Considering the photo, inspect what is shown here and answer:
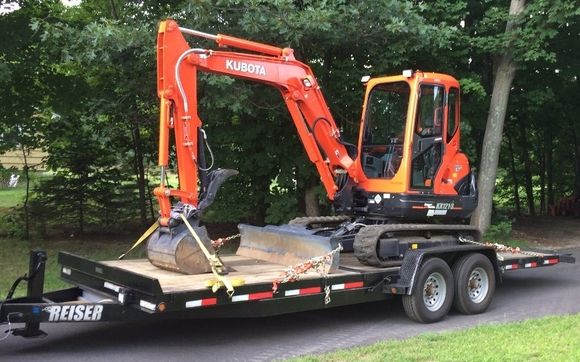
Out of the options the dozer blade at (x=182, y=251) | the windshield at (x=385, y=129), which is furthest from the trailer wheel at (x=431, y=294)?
the dozer blade at (x=182, y=251)

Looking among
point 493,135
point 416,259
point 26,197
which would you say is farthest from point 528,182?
point 416,259

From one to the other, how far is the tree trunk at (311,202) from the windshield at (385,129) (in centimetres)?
468

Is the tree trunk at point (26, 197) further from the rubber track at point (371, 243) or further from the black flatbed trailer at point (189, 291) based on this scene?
the rubber track at point (371, 243)

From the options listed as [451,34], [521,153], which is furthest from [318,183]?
[521,153]

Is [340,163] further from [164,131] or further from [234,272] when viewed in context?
[164,131]

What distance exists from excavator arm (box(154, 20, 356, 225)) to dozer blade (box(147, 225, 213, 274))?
0.67 feet

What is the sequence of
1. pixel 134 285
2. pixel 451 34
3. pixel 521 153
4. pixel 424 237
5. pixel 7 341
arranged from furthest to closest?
pixel 521 153 < pixel 451 34 < pixel 424 237 < pixel 7 341 < pixel 134 285

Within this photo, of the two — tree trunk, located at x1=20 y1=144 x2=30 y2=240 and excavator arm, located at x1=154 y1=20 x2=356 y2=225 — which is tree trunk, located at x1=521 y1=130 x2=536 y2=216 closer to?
tree trunk, located at x1=20 y1=144 x2=30 y2=240

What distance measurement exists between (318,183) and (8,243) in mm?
7143

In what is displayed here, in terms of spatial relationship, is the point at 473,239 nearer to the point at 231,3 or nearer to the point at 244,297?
the point at 244,297

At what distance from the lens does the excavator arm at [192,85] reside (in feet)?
22.6

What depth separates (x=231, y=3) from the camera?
1037 cm

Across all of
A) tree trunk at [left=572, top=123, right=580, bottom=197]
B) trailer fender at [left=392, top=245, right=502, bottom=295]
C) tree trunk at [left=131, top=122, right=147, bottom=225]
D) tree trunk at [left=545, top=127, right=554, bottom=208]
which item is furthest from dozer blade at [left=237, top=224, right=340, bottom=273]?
tree trunk at [left=545, top=127, right=554, bottom=208]

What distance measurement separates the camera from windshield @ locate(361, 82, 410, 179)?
9000 mm
